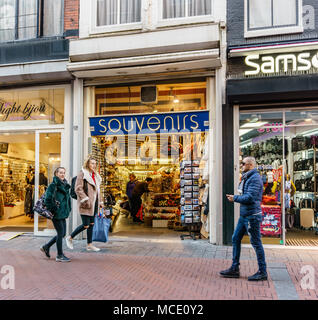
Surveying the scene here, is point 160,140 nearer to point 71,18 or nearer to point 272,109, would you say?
point 272,109

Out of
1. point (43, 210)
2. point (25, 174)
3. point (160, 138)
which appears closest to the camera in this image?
point (43, 210)

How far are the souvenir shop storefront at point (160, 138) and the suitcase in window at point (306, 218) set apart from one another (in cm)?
238

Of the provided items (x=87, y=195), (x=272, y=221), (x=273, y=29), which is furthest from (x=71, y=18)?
(x=272, y=221)

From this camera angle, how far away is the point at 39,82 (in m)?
9.71

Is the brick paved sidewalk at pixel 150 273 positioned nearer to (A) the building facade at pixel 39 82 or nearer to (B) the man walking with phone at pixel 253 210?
(B) the man walking with phone at pixel 253 210

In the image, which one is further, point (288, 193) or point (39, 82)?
point (39, 82)

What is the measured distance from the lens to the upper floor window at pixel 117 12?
941 centimetres

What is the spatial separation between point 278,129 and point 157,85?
129 inches

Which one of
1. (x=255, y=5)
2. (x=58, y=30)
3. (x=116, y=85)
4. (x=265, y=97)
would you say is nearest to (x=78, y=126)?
(x=116, y=85)

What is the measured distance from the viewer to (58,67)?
9188 millimetres

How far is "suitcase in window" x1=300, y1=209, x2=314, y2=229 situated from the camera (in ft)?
28.6

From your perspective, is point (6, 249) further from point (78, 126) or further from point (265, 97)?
point (265, 97)

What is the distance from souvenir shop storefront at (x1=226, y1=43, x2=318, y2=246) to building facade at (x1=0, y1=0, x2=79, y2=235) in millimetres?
4436
